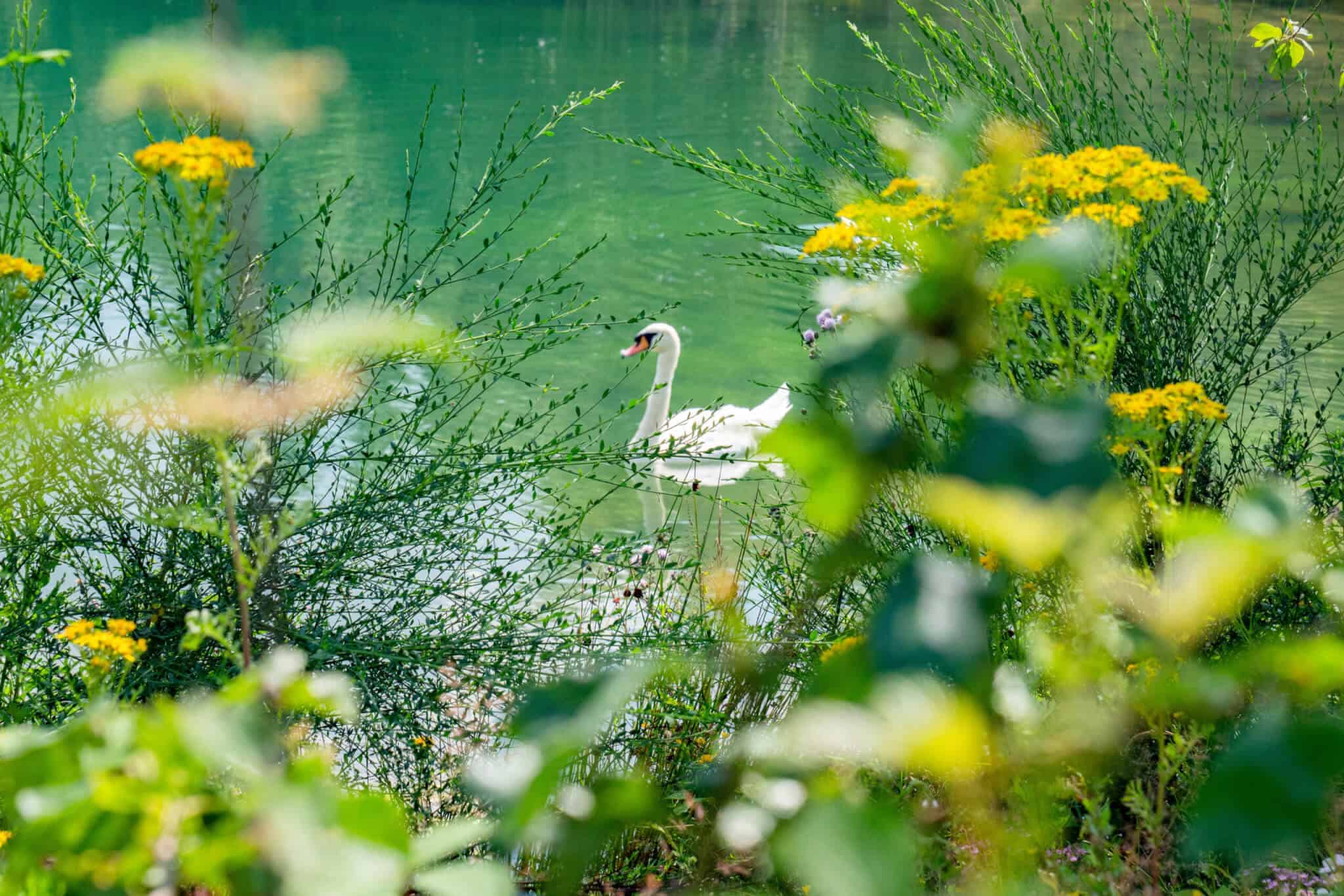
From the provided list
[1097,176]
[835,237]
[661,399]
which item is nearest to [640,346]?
[661,399]

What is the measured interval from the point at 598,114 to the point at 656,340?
30.8 ft

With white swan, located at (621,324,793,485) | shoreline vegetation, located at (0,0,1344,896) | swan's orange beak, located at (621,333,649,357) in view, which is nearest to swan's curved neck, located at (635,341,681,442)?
white swan, located at (621,324,793,485)

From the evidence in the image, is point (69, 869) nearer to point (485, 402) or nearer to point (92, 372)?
point (92, 372)

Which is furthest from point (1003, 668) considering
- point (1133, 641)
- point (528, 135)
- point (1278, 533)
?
point (528, 135)

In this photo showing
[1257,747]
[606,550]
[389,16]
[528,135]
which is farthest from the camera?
[389,16]

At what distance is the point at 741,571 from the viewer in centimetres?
338

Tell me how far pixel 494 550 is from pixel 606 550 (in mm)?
231

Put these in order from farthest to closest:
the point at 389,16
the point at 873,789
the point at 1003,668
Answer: the point at 389,16
the point at 873,789
the point at 1003,668

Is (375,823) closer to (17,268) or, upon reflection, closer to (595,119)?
(17,268)

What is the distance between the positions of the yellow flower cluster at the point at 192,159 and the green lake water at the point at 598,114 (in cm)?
276

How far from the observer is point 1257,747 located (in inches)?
13.6

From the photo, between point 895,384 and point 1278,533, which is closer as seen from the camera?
point 1278,533

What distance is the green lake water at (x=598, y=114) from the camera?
24.3 ft

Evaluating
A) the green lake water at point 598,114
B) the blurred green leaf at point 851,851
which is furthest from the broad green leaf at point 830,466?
the green lake water at point 598,114
